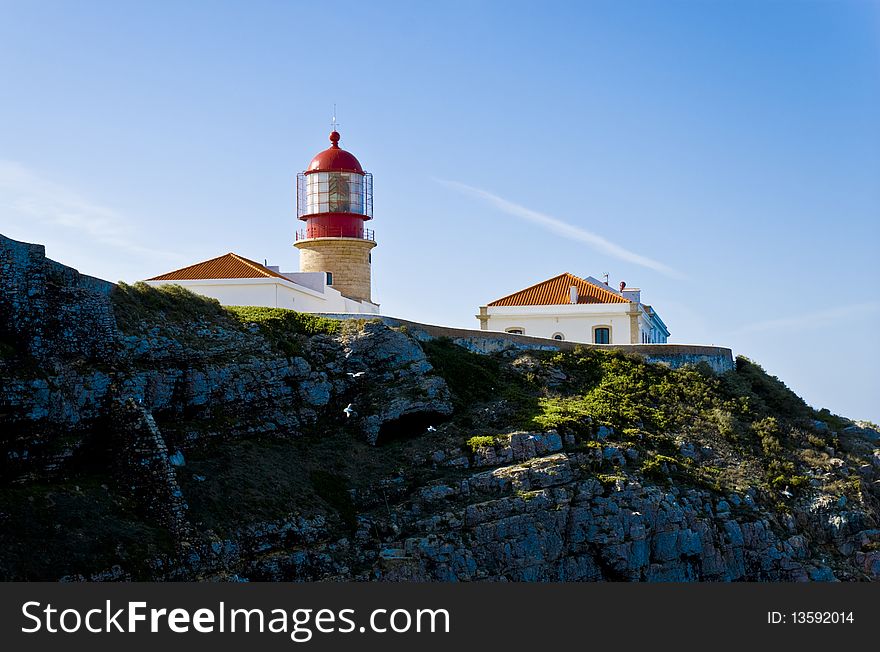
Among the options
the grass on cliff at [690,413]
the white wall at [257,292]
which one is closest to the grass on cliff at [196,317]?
the white wall at [257,292]

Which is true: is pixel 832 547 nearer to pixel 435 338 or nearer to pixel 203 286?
pixel 435 338

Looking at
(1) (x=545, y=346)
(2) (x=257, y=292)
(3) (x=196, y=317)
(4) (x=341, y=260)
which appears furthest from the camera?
(4) (x=341, y=260)

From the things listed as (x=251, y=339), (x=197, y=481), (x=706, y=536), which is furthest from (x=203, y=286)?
(x=706, y=536)

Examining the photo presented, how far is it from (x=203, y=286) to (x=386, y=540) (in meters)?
→ 14.6

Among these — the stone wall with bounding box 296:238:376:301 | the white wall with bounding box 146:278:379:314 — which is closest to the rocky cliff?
the white wall with bounding box 146:278:379:314

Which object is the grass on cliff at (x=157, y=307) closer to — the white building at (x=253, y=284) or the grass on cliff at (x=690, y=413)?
the white building at (x=253, y=284)

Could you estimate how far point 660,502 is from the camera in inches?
1188

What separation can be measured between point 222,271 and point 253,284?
145cm

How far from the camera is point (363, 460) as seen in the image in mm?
30375

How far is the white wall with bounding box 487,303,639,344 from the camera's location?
42.3 m

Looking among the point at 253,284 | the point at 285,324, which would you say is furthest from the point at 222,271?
the point at 285,324

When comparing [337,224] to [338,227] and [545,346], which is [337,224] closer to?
[338,227]

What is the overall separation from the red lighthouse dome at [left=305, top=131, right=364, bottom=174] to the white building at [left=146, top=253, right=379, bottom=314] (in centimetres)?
408

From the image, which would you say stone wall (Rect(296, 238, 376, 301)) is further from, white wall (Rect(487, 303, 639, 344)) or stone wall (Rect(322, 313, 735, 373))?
stone wall (Rect(322, 313, 735, 373))
